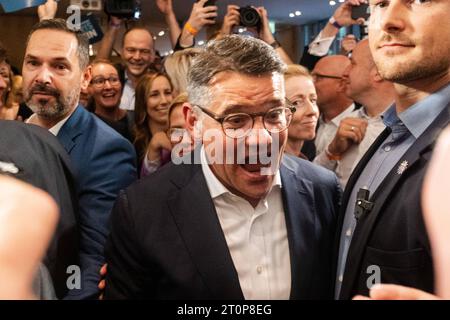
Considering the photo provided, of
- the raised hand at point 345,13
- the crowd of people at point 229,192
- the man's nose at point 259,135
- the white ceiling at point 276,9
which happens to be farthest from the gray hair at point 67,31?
the raised hand at point 345,13

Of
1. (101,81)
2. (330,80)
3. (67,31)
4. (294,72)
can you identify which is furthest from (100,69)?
(330,80)

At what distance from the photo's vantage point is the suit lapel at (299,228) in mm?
770

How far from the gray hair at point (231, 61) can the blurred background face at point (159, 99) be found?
0.77m

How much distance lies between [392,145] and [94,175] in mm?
489

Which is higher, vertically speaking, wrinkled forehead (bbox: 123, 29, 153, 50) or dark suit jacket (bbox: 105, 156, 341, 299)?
wrinkled forehead (bbox: 123, 29, 153, 50)

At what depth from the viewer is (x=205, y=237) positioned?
786 millimetres

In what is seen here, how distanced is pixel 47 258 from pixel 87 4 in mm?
972

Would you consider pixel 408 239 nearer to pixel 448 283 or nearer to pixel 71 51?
pixel 448 283

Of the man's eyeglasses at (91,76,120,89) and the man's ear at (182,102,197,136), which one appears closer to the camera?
the man's ear at (182,102,197,136)

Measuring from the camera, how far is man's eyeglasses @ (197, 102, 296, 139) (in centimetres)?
78

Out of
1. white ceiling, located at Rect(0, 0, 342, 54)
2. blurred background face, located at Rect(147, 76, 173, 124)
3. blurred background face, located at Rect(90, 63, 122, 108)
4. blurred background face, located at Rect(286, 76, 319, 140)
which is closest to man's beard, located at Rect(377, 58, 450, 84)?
white ceiling, located at Rect(0, 0, 342, 54)

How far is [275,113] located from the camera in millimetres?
794

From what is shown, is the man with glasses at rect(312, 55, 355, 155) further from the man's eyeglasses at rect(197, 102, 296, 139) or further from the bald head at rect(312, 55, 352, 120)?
the man's eyeglasses at rect(197, 102, 296, 139)

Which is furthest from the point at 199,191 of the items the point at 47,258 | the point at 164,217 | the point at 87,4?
the point at 87,4
